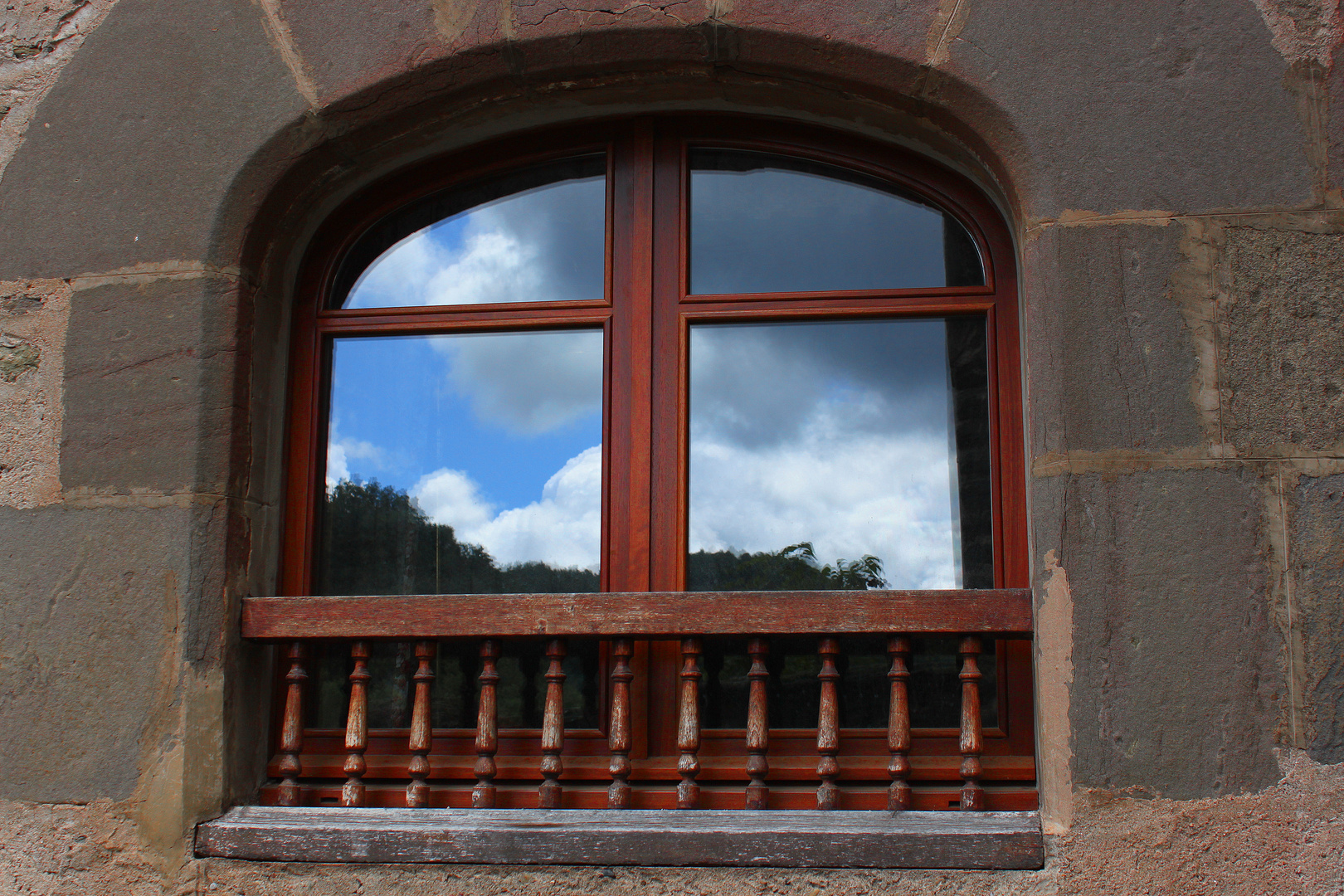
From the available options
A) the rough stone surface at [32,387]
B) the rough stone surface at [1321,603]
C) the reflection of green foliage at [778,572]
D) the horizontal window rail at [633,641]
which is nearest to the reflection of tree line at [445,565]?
the reflection of green foliage at [778,572]

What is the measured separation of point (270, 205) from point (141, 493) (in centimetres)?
73

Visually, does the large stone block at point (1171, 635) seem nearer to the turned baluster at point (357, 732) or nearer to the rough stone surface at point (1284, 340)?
the rough stone surface at point (1284, 340)

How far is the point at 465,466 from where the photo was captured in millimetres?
2287

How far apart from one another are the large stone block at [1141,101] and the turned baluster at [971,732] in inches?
37.2

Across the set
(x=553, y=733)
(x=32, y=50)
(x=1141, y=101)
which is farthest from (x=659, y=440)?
(x=32, y=50)

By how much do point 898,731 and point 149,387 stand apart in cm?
182

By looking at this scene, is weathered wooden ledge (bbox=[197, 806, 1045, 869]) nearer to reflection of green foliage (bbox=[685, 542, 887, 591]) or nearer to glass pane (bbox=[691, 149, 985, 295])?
reflection of green foliage (bbox=[685, 542, 887, 591])

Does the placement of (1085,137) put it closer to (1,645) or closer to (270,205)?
(270,205)

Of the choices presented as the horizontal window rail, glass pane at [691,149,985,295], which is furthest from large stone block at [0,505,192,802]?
glass pane at [691,149,985,295]

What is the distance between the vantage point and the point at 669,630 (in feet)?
6.32

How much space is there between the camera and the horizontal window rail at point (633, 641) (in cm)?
190

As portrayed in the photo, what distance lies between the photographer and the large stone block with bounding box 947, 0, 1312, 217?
1.86 m

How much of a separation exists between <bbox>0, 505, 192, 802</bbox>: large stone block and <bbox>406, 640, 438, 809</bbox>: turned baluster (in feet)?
1.67

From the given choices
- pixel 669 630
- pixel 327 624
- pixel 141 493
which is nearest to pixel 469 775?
pixel 327 624
